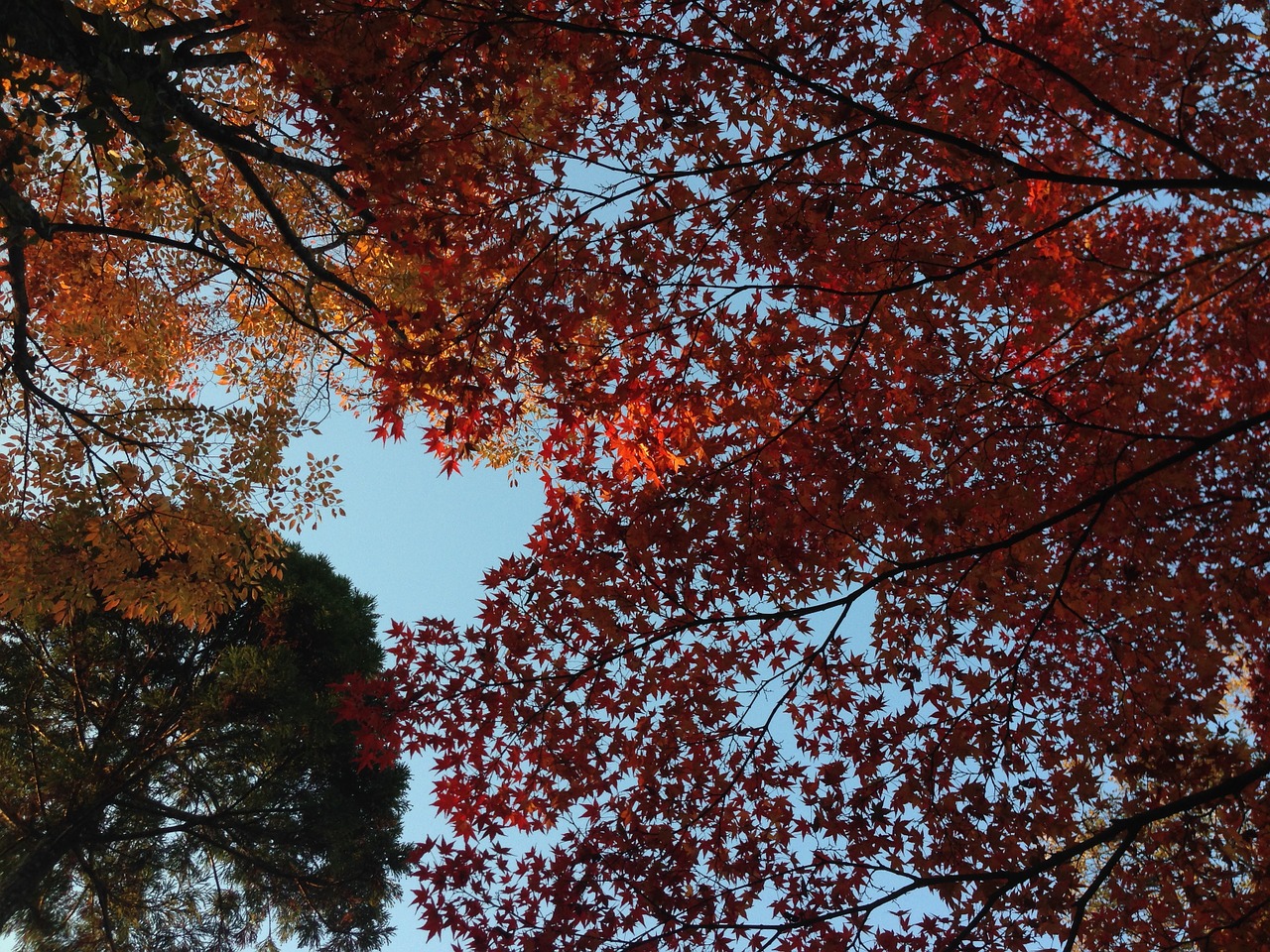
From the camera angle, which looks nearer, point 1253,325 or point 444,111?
point 444,111

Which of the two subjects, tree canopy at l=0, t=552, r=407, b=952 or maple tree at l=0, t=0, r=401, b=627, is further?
tree canopy at l=0, t=552, r=407, b=952

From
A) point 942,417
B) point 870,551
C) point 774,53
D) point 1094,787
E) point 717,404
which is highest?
point 774,53

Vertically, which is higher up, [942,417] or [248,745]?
[248,745]

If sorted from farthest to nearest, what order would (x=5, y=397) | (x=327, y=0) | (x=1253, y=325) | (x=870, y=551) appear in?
(x=5, y=397) → (x=1253, y=325) → (x=870, y=551) → (x=327, y=0)

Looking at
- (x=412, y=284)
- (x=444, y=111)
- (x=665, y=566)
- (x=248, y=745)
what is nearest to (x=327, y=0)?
(x=444, y=111)

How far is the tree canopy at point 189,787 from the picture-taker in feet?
31.9

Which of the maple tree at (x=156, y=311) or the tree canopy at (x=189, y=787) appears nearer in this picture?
the maple tree at (x=156, y=311)

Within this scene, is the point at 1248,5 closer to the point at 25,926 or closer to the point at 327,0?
the point at 327,0

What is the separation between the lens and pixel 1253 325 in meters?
6.77

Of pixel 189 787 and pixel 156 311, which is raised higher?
pixel 156 311

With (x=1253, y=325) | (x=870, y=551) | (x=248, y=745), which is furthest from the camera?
(x=248, y=745)

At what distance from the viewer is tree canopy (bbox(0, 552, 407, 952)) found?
31.9 ft

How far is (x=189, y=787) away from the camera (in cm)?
1040

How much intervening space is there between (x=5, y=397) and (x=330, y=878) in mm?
7670
